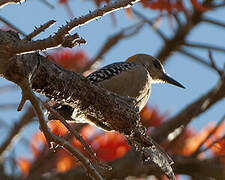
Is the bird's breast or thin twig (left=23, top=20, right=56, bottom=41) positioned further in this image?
the bird's breast

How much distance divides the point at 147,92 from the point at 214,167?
151 centimetres

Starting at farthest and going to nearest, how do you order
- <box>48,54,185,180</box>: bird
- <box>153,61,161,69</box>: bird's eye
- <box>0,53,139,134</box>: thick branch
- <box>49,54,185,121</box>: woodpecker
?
<box>153,61,161,69</box>: bird's eye < <box>49,54,185,121</box>: woodpecker < <box>48,54,185,180</box>: bird < <box>0,53,139,134</box>: thick branch

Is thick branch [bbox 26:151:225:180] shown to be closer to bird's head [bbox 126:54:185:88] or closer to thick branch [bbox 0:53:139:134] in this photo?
thick branch [bbox 0:53:139:134]

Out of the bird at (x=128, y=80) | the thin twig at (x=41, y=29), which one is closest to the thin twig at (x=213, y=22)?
the bird at (x=128, y=80)

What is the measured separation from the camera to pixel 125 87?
6094 millimetres

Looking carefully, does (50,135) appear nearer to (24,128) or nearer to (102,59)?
(24,128)

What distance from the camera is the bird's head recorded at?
7566 mm

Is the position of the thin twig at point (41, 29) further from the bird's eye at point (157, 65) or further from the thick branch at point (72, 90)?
the bird's eye at point (157, 65)

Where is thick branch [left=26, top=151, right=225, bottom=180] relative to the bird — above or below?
below

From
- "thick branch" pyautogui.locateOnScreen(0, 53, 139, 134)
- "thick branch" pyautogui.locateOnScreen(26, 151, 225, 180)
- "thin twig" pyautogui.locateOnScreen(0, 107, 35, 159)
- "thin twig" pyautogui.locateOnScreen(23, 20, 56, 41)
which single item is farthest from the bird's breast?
"thin twig" pyautogui.locateOnScreen(23, 20, 56, 41)

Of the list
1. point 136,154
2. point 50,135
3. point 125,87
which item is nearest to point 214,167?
point 136,154

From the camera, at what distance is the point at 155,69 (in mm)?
7586

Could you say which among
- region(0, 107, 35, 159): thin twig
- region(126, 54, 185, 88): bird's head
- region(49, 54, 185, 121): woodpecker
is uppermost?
region(49, 54, 185, 121): woodpecker

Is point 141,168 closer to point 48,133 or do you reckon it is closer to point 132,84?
point 132,84
